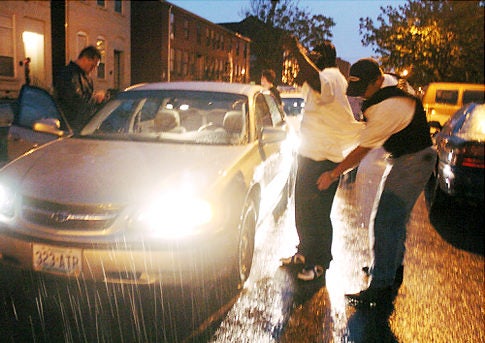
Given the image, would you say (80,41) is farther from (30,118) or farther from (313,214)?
(313,214)

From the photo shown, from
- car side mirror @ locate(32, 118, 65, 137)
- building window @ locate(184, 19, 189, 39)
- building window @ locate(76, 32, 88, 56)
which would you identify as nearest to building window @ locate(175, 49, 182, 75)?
building window @ locate(184, 19, 189, 39)

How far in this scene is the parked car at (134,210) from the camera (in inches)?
122

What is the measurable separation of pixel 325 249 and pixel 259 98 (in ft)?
5.92

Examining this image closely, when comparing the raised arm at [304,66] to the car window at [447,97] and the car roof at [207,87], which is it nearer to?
the car roof at [207,87]

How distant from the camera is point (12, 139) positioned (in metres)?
4.94

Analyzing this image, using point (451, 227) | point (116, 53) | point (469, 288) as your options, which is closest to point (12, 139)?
point (469, 288)

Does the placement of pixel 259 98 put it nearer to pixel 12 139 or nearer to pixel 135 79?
pixel 12 139

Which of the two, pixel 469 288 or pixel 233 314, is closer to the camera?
pixel 233 314

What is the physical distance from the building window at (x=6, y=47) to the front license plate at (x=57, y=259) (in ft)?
61.0

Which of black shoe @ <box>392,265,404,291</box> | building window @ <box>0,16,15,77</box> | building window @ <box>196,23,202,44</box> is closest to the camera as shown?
black shoe @ <box>392,265,404,291</box>

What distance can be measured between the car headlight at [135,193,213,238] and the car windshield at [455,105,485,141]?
3.90 meters

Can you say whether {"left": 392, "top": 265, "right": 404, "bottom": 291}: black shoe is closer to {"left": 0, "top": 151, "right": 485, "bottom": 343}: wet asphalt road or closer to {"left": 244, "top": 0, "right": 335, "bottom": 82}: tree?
{"left": 0, "top": 151, "right": 485, "bottom": 343}: wet asphalt road

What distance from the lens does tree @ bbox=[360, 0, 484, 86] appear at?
69.4 feet

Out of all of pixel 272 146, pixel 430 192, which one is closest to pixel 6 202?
pixel 272 146
